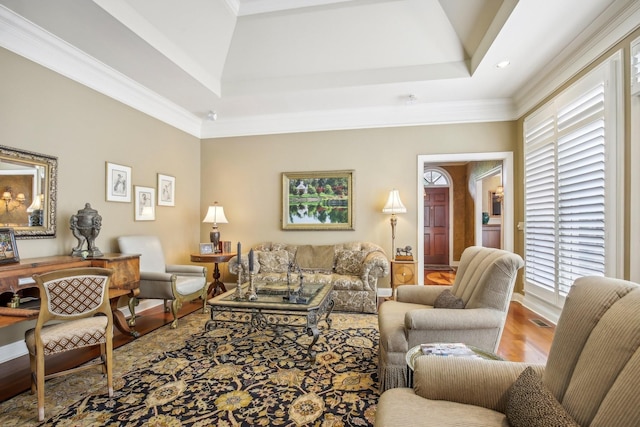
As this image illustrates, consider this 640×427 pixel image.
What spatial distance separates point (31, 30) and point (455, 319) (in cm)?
424

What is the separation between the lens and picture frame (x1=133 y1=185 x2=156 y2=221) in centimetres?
417

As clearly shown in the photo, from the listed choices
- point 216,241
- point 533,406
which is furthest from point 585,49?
point 216,241

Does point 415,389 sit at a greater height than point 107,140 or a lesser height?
lesser

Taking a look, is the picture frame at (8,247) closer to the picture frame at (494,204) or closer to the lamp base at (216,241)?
the lamp base at (216,241)

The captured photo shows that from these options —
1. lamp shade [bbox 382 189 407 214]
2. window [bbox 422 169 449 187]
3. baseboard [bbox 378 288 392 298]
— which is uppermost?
window [bbox 422 169 449 187]

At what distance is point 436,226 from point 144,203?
23.0 ft

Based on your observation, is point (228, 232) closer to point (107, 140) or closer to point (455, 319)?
point (107, 140)

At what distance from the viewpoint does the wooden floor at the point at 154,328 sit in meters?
2.43

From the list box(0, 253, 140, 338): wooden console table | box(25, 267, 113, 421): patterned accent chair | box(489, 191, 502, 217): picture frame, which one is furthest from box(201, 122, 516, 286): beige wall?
box(489, 191, 502, 217): picture frame

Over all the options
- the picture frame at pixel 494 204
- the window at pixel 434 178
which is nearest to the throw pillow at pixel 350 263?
the window at pixel 434 178

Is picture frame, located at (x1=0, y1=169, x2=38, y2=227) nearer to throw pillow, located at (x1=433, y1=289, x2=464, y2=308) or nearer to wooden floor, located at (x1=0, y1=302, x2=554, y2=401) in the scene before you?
wooden floor, located at (x1=0, y1=302, x2=554, y2=401)

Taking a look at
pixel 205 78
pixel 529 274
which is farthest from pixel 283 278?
pixel 529 274

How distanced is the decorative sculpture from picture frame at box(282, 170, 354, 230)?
2637 millimetres

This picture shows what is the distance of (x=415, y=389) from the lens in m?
1.40
